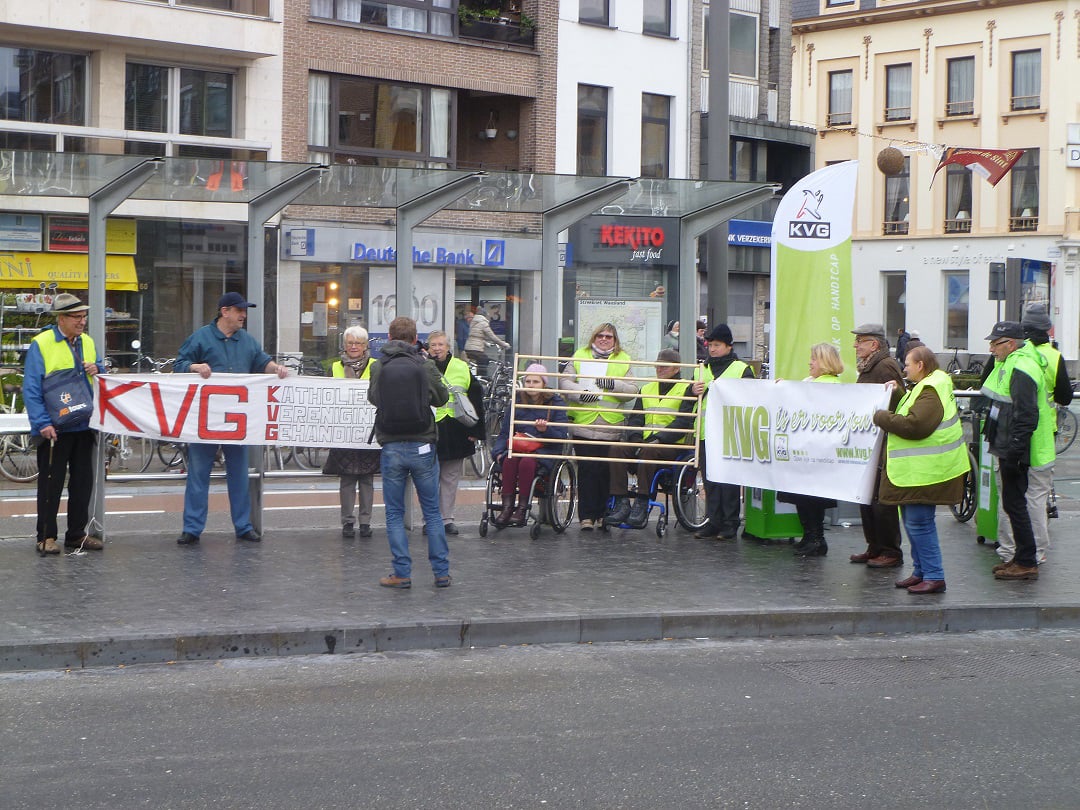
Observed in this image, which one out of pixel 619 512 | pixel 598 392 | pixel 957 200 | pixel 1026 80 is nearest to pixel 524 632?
pixel 598 392

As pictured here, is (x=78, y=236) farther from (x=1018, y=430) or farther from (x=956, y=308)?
(x=956, y=308)

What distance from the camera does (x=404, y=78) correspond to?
28.5 metres

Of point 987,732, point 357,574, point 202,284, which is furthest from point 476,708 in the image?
point 202,284

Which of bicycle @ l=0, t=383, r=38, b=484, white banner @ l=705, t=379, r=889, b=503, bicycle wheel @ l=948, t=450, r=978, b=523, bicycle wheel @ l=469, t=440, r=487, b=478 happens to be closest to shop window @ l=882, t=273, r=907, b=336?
bicycle wheel @ l=469, t=440, r=487, b=478

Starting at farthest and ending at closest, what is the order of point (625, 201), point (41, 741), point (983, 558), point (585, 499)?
point (625, 201) < point (585, 499) < point (983, 558) < point (41, 741)

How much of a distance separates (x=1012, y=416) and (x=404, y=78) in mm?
20768

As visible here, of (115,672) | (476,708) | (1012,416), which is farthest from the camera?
(1012,416)

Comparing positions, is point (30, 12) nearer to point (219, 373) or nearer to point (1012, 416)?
point (219, 373)

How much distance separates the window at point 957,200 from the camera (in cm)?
4900

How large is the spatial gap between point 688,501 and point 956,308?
1556 inches

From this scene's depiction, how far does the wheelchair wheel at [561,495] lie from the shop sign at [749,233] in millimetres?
25874

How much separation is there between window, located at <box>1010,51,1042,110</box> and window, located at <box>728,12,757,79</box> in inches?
593

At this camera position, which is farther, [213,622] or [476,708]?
[213,622]

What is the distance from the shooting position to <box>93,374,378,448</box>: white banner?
441 inches
